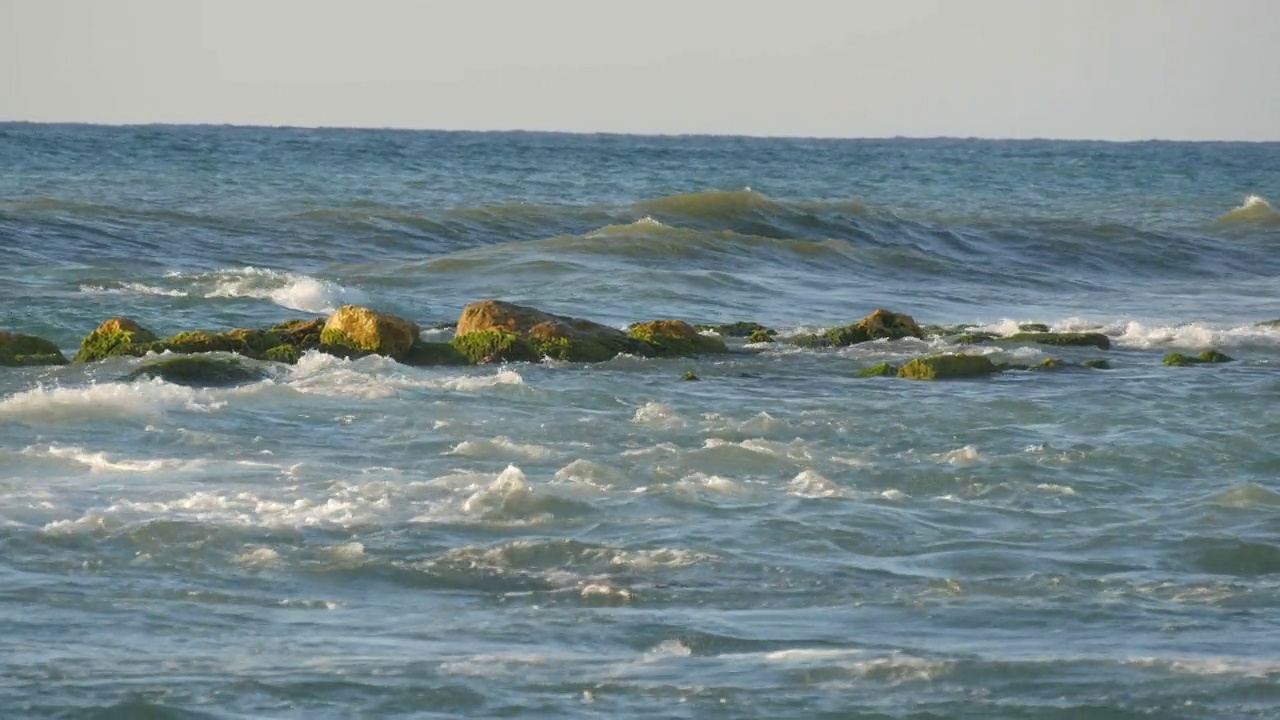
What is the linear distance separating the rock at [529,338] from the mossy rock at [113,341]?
3.12 m

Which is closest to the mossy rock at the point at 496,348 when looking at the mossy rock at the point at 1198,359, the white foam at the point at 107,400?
the white foam at the point at 107,400

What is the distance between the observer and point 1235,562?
11477 mm

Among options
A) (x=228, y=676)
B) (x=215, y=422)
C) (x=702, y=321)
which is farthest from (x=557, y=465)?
(x=702, y=321)

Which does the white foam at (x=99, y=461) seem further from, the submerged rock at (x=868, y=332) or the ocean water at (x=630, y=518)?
the submerged rock at (x=868, y=332)

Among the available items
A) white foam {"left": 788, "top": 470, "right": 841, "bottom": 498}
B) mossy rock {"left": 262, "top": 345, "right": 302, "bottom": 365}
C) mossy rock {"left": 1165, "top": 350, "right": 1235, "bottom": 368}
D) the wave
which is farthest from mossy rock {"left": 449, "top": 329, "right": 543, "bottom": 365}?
the wave

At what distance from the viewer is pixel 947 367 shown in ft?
62.0

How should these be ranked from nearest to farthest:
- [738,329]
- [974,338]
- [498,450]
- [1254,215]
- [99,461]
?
[99,461]
[498,450]
[974,338]
[738,329]
[1254,215]

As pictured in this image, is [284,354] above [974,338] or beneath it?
beneath

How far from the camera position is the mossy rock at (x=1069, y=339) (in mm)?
21547

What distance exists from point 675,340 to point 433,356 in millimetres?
2651

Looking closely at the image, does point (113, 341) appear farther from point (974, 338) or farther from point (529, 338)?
point (974, 338)

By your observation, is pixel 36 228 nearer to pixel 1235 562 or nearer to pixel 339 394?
pixel 339 394

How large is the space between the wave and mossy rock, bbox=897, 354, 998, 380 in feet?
91.1

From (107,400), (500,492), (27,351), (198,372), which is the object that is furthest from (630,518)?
(27,351)
